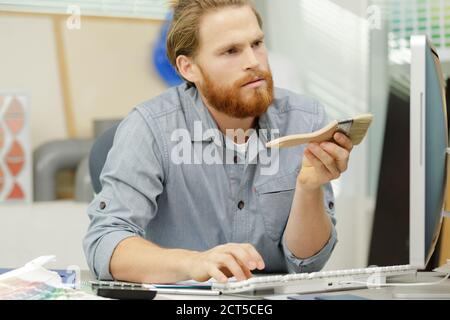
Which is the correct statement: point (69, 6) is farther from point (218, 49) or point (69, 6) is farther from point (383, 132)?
point (218, 49)

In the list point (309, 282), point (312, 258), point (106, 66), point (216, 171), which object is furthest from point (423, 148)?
point (106, 66)

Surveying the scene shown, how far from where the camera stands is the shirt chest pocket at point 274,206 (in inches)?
55.8

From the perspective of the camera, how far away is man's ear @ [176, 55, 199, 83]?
1609mm

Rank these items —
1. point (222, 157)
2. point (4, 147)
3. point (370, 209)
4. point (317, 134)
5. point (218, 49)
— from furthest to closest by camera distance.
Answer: point (370, 209) < point (4, 147) < point (218, 49) < point (222, 157) < point (317, 134)

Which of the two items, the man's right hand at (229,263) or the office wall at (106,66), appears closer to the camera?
the man's right hand at (229,263)

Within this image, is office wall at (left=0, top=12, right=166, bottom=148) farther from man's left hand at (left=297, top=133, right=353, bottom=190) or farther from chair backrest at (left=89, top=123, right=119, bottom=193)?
man's left hand at (left=297, top=133, right=353, bottom=190)

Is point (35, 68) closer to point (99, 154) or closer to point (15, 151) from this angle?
point (15, 151)

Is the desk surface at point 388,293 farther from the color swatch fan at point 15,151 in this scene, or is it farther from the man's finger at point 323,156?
the color swatch fan at point 15,151

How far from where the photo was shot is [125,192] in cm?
132

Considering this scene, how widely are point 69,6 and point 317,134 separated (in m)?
2.00

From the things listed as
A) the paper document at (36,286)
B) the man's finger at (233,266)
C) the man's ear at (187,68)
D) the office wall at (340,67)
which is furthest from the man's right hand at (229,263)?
the office wall at (340,67)

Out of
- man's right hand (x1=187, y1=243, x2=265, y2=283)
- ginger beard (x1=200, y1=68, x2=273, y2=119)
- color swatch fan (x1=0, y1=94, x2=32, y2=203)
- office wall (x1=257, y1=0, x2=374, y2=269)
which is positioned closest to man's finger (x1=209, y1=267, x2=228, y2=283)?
man's right hand (x1=187, y1=243, x2=265, y2=283)

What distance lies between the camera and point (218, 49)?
1552 millimetres
